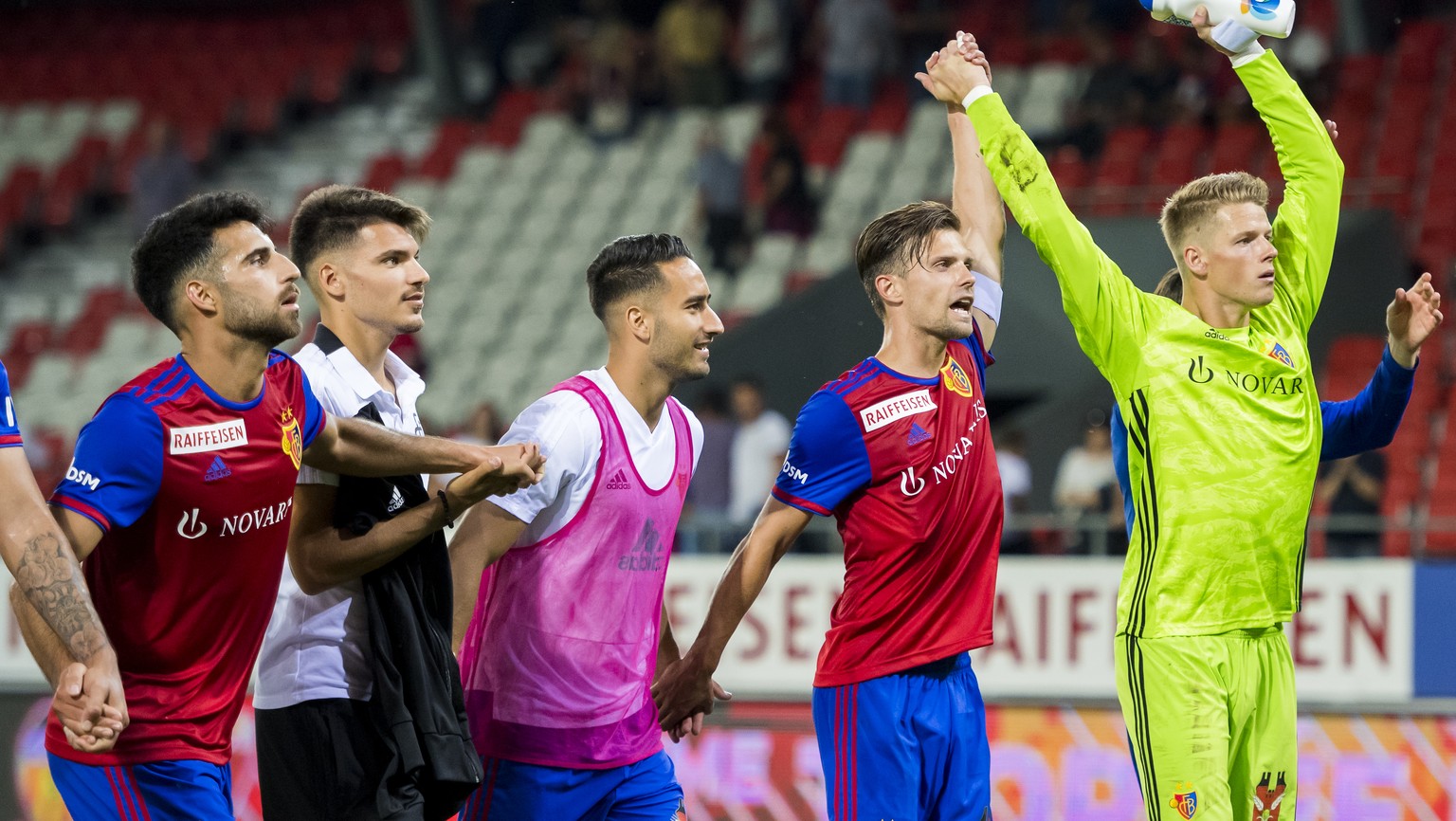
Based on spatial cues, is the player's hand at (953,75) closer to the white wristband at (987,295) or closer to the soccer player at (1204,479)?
the soccer player at (1204,479)

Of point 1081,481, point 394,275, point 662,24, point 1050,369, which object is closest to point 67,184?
point 662,24

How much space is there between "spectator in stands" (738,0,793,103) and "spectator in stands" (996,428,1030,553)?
6.75 m

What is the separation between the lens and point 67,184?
19125 millimetres

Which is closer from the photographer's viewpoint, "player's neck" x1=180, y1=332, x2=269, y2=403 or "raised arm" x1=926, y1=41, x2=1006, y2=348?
"player's neck" x1=180, y1=332, x2=269, y2=403

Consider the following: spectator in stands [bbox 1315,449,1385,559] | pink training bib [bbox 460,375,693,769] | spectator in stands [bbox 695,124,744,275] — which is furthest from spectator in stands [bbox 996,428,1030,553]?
pink training bib [bbox 460,375,693,769]

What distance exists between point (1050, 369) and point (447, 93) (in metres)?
9.22

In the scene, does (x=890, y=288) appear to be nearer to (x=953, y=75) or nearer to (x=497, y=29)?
(x=953, y=75)

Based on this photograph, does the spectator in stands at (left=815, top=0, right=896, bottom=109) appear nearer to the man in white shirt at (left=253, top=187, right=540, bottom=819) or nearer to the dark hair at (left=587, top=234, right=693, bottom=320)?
→ the dark hair at (left=587, top=234, right=693, bottom=320)

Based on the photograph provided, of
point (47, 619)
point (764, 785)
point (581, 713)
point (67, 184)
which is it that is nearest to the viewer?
point (47, 619)

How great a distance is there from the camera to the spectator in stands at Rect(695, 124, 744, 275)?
14.5m

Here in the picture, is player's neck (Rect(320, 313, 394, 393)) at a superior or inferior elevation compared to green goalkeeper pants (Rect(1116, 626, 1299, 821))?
superior

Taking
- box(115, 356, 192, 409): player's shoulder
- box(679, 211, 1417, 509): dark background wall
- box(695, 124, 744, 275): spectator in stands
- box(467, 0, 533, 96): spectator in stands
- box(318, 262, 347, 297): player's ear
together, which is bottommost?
box(115, 356, 192, 409): player's shoulder

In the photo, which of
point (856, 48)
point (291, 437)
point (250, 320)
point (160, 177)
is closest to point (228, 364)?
point (250, 320)

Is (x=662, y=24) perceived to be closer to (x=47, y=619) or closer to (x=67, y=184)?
(x=67, y=184)
